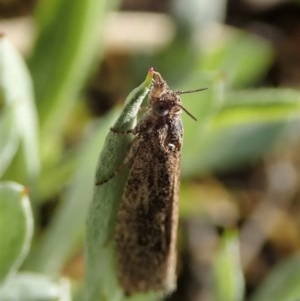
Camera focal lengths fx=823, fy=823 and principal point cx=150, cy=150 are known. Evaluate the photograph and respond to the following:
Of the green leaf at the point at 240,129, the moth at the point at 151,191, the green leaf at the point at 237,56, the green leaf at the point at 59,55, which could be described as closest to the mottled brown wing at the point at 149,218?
the moth at the point at 151,191

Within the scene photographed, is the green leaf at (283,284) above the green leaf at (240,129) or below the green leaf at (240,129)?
below

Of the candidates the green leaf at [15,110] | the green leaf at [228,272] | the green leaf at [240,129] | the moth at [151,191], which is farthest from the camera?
the green leaf at [240,129]

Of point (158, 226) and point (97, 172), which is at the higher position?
point (97, 172)

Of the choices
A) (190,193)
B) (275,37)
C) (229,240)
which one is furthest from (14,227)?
(275,37)

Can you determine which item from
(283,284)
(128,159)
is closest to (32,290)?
(128,159)

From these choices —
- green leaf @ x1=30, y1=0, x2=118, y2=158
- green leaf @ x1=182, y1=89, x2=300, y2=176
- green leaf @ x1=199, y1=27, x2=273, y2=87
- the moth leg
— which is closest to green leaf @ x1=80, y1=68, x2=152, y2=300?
the moth leg

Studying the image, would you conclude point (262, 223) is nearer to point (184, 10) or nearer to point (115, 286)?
point (184, 10)

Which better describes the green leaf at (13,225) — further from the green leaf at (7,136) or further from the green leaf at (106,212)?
the green leaf at (7,136)
